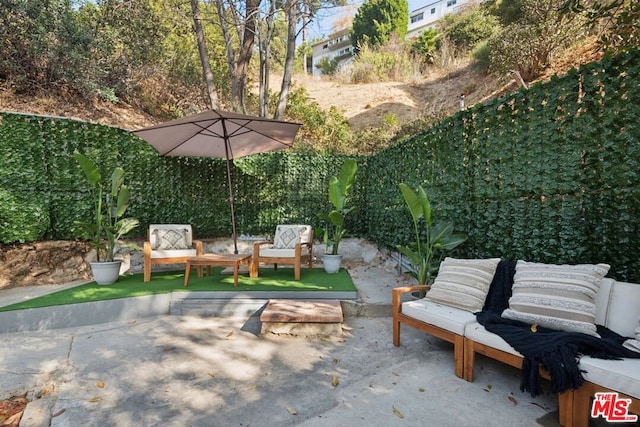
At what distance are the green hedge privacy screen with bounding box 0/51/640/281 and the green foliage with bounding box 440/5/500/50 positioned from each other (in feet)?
46.6

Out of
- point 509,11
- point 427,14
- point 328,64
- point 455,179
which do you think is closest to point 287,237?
point 455,179

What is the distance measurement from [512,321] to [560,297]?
1.26 feet

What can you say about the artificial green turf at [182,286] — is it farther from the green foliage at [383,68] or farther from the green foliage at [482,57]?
the green foliage at [383,68]

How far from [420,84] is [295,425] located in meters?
18.4

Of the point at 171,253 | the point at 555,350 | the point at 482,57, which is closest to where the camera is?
the point at 555,350

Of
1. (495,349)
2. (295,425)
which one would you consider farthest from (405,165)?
(295,425)

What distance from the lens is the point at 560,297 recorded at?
247cm

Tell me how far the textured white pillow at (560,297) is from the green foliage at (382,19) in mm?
23203

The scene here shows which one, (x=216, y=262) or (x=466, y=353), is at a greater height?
(x=216, y=262)

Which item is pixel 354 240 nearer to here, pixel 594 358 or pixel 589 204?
pixel 589 204

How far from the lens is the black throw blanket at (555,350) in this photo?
77.6 inches

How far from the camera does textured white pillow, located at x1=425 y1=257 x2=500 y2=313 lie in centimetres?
304

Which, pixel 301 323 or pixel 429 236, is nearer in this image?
pixel 301 323

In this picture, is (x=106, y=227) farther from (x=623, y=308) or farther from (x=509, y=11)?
(x=509, y=11)
